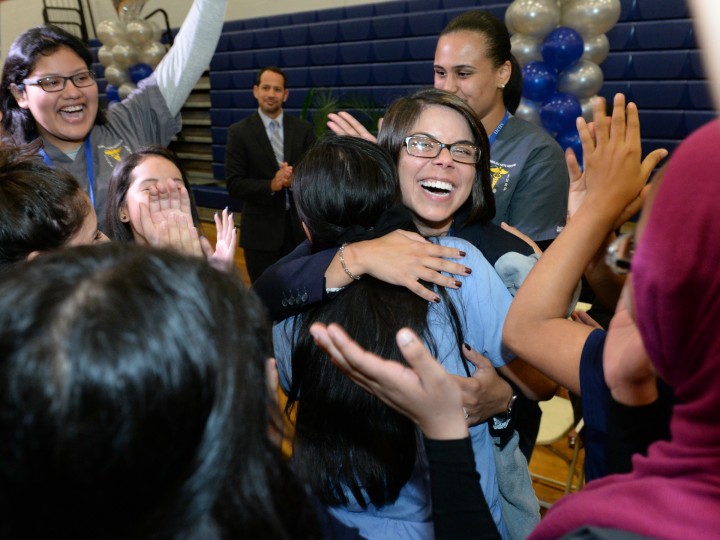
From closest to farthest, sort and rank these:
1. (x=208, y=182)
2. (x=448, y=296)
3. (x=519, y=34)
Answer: (x=448, y=296) → (x=519, y=34) → (x=208, y=182)

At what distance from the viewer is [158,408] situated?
553mm

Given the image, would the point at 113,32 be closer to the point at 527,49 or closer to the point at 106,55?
the point at 106,55

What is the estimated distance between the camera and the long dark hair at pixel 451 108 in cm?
161

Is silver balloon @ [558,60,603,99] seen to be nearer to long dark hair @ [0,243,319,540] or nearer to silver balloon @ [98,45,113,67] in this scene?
long dark hair @ [0,243,319,540]

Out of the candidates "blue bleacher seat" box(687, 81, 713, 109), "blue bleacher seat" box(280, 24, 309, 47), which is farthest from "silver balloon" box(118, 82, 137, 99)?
"blue bleacher seat" box(687, 81, 713, 109)

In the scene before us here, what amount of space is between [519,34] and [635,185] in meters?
3.77

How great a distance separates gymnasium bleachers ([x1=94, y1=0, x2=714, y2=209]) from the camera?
18.3 ft

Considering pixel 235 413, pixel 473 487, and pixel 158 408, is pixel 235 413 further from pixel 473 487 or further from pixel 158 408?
pixel 473 487

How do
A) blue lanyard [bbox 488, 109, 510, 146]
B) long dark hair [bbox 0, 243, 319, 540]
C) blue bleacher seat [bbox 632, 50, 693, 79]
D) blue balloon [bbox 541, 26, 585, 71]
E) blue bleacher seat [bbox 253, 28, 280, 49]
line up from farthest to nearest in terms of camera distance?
blue bleacher seat [bbox 253, 28, 280, 49]
blue bleacher seat [bbox 632, 50, 693, 79]
blue balloon [bbox 541, 26, 585, 71]
blue lanyard [bbox 488, 109, 510, 146]
long dark hair [bbox 0, 243, 319, 540]

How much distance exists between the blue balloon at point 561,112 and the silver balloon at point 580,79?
0.34 feet

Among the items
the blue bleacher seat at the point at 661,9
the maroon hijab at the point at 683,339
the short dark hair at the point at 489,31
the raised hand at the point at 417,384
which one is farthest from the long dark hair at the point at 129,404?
the blue bleacher seat at the point at 661,9

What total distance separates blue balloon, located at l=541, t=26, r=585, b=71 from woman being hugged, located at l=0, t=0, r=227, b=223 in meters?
2.69

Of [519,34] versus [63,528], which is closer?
[63,528]

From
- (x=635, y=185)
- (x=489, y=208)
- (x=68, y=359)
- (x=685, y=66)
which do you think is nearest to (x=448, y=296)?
(x=635, y=185)
